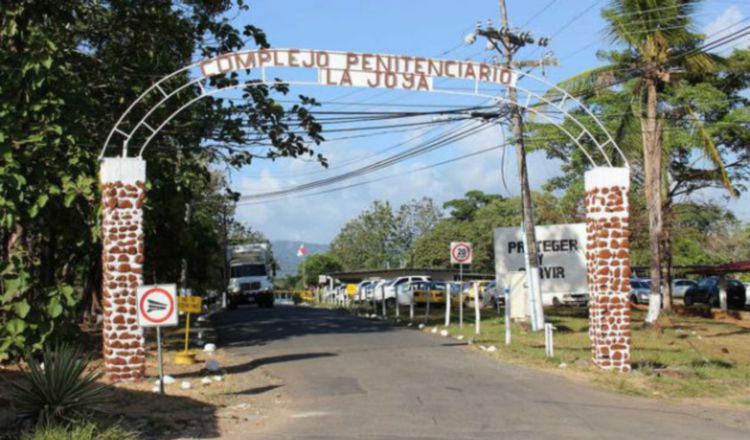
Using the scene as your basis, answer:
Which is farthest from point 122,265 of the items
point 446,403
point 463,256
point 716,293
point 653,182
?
point 716,293

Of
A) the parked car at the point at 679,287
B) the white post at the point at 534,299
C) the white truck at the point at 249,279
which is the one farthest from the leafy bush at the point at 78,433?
the parked car at the point at 679,287

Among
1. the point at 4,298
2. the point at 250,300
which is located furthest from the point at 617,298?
the point at 250,300

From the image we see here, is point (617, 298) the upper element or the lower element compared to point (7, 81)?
lower

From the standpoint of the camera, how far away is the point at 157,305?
13086 mm

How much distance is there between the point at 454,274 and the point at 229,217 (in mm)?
18341

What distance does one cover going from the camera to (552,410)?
12.1 meters

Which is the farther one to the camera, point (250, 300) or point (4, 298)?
point (250, 300)

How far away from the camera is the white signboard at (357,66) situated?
15.9 metres

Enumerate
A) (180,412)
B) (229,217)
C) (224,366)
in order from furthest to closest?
(229,217)
(224,366)
(180,412)

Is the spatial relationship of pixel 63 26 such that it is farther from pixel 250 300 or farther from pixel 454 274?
pixel 454 274

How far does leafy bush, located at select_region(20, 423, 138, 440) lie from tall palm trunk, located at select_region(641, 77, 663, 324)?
1978 cm

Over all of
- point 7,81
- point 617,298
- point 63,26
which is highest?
point 63,26

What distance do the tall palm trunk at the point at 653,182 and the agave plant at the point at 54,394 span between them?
1963 centimetres

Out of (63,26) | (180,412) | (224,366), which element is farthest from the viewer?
(63,26)
